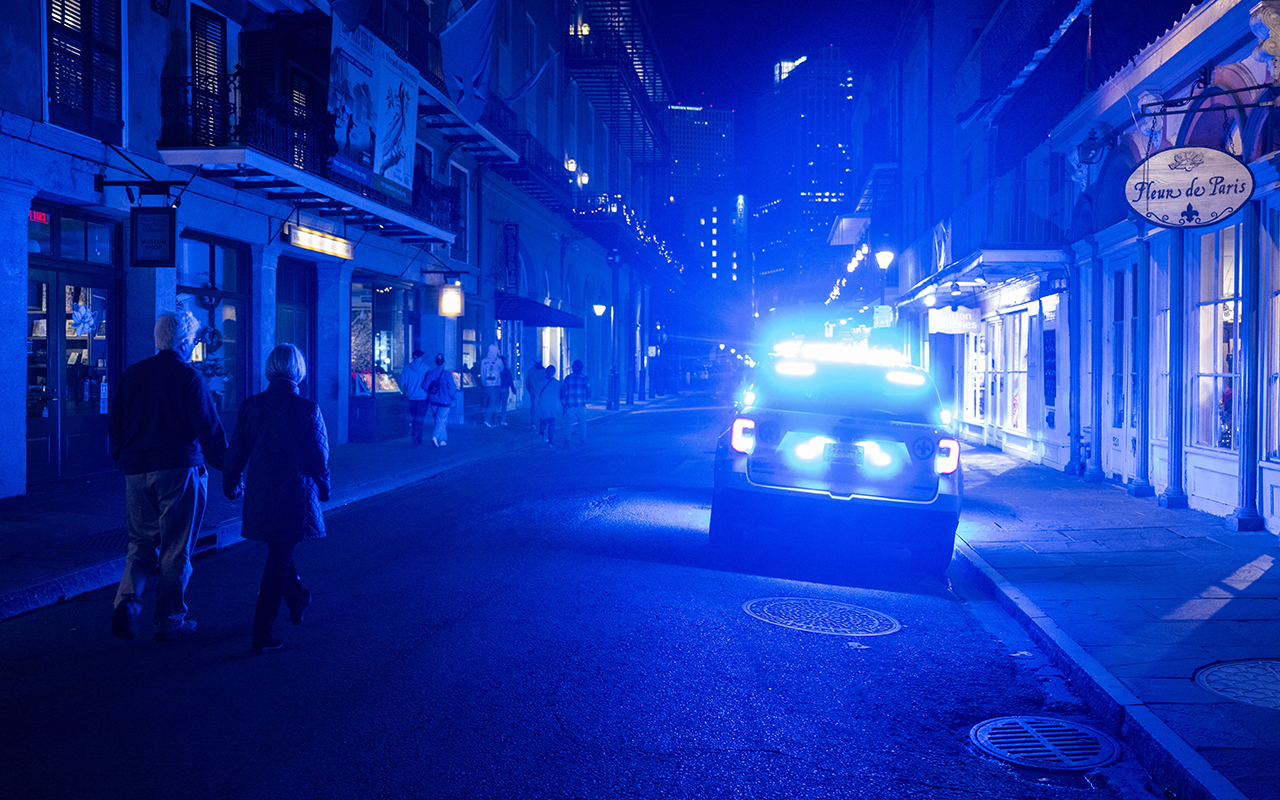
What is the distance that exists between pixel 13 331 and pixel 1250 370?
43.8ft

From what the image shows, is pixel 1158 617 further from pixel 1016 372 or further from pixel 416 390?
pixel 416 390

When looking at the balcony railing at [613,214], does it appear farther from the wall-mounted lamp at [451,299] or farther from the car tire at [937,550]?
the car tire at [937,550]

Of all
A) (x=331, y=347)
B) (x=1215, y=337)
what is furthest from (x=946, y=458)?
(x=331, y=347)

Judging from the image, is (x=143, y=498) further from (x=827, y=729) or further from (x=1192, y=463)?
(x=1192, y=463)

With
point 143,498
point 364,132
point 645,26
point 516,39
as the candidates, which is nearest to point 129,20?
point 364,132

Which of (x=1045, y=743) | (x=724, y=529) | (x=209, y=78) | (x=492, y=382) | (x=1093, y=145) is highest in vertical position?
(x=209, y=78)

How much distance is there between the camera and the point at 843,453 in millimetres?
8031

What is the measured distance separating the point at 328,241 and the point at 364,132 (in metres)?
2.23

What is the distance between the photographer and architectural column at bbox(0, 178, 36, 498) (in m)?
11.1

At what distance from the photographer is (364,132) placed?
17531mm

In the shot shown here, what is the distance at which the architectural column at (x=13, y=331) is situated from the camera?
11.1 metres

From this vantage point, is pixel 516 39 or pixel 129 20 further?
pixel 516 39

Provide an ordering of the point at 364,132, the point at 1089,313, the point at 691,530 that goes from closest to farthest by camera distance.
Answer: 1. the point at 691,530
2. the point at 1089,313
3. the point at 364,132

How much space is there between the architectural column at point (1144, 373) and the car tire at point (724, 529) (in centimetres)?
656
